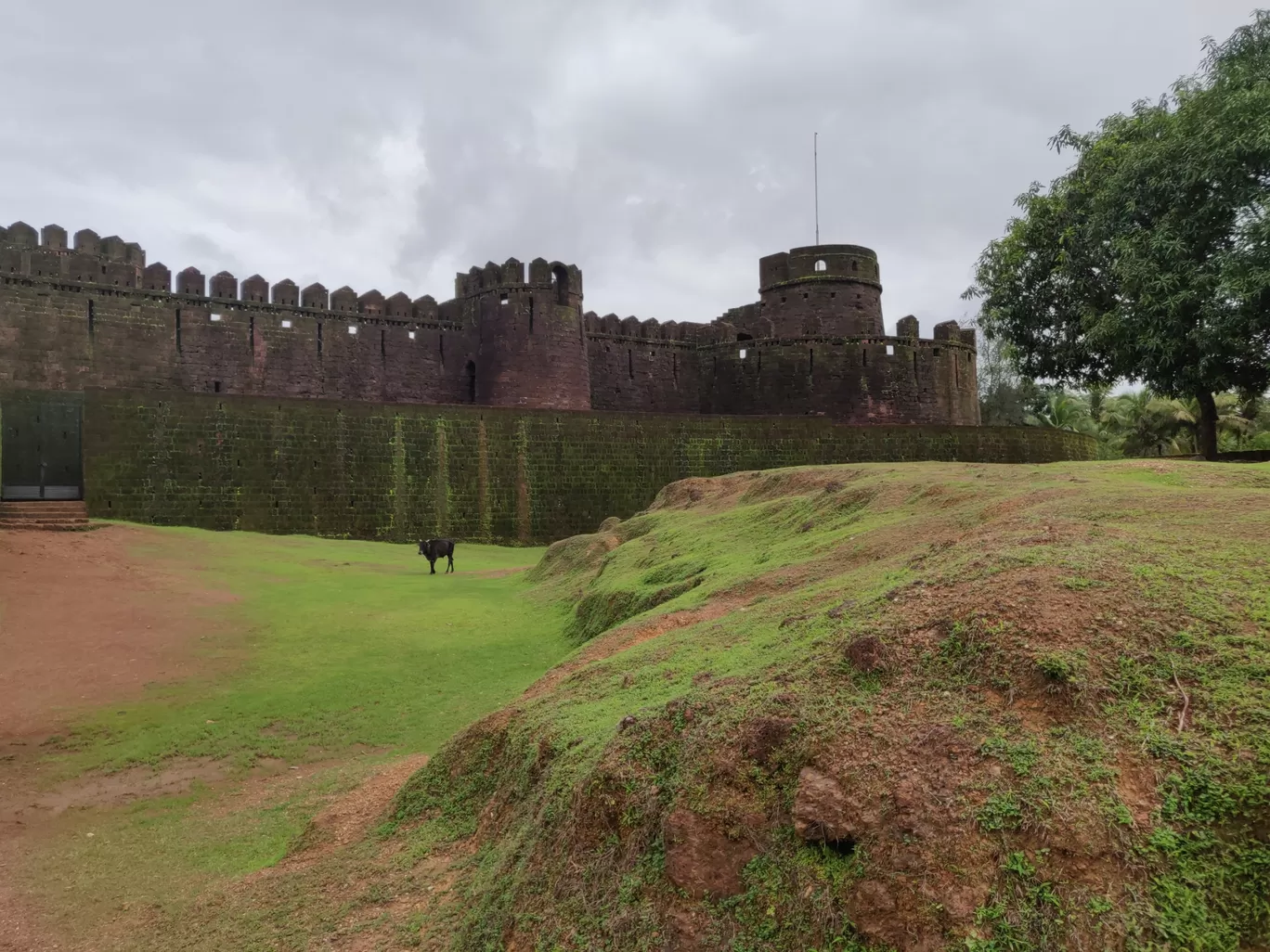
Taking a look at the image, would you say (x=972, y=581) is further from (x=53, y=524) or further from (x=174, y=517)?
(x=174, y=517)

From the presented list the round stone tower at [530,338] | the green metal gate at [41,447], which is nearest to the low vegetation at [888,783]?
the green metal gate at [41,447]

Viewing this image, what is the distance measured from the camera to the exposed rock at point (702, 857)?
2678mm

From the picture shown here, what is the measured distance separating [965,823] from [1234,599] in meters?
1.39

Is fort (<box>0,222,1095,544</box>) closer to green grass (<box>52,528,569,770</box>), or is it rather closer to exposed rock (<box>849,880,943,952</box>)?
green grass (<box>52,528,569,770</box>)

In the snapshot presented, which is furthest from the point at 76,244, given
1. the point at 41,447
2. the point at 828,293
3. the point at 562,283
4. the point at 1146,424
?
the point at 1146,424

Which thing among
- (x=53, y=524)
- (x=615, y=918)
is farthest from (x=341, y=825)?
(x=53, y=524)

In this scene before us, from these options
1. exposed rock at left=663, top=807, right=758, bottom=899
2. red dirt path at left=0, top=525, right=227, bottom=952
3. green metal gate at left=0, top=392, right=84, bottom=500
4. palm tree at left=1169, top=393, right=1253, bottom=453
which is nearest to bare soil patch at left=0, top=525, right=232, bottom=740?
red dirt path at left=0, top=525, right=227, bottom=952

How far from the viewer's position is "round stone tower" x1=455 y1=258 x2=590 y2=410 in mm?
25953

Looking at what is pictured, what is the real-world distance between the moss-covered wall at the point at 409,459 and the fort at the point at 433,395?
0.15 feet

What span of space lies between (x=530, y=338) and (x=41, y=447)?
41.9 feet

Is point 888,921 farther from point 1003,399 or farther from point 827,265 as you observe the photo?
point 1003,399

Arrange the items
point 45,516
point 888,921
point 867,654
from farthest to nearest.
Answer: point 45,516, point 867,654, point 888,921

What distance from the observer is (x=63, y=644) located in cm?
842

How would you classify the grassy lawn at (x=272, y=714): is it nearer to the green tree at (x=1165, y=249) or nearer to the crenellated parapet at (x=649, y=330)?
the green tree at (x=1165, y=249)
